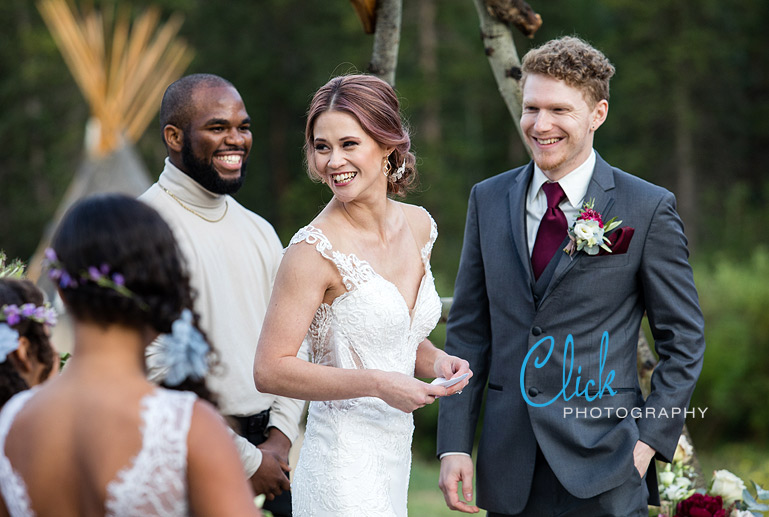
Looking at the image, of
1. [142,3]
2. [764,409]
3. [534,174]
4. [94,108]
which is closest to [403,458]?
[534,174]

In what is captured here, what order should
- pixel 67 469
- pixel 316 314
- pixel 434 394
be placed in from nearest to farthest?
pixel 67 469, pixel 434 394, pixel 316 314

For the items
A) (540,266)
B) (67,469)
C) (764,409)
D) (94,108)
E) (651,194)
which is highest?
(94,108)

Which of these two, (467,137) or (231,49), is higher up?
(231,49)

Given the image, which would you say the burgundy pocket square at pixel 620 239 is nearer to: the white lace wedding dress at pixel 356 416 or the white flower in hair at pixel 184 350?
the white lace wedding dress at pixel 356 416

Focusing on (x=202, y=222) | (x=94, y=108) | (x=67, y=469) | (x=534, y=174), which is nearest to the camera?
(x=67, y=469)

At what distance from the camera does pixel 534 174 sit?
11.3 feet

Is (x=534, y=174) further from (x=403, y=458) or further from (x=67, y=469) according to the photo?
(x=67, y=469)

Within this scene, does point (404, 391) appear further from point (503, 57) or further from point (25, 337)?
point (503, 57)

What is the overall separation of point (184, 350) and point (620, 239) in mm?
1794

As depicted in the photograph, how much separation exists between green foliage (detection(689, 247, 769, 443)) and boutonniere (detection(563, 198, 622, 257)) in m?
8.39

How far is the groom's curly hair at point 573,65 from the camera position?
316 cm

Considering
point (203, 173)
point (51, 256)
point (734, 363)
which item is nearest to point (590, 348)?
point (203, 173)

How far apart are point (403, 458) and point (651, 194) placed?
1278 mm

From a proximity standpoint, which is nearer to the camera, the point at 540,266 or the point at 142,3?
the point at 540,266
